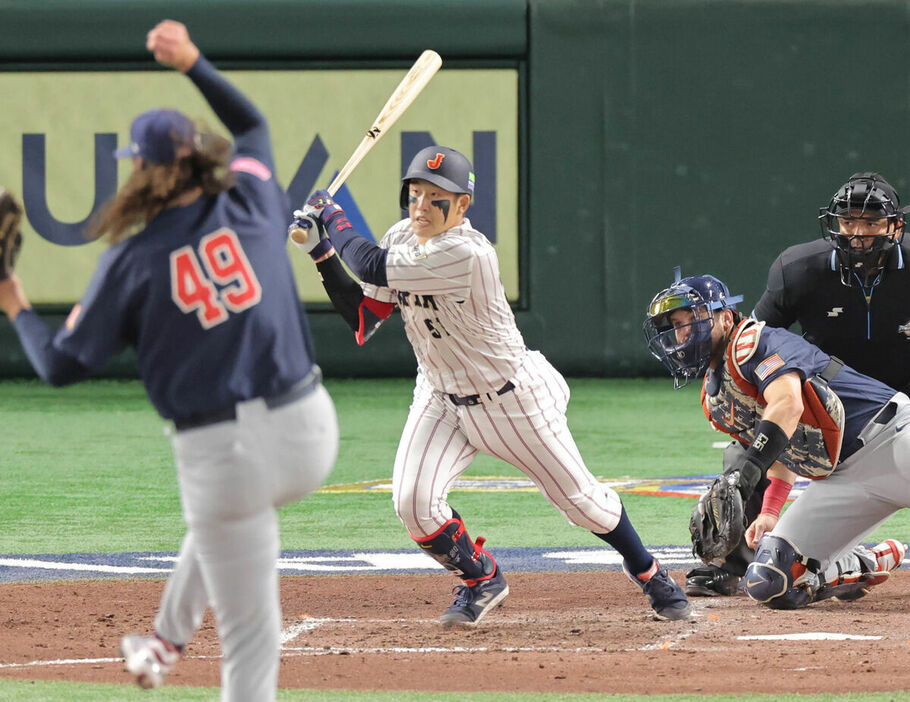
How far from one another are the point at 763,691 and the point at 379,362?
1056 cm

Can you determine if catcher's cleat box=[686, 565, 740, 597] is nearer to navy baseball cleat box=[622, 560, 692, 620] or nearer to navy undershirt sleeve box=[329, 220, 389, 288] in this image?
navy baseball cleat box=[622, 560, 692, 620]

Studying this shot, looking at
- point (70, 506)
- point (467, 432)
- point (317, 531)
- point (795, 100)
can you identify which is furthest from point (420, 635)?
point (795, 100)

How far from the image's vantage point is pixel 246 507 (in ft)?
11.0

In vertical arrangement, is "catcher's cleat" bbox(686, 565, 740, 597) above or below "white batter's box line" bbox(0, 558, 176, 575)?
above

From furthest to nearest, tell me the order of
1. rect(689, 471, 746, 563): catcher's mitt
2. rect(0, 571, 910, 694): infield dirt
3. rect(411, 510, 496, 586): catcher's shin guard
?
rect(689, 471, 746, 563): catcher's mitt → rect(411, 510, 496, 586): catcher's shin guard → rect(0, 571, 910, 694): infield dirt

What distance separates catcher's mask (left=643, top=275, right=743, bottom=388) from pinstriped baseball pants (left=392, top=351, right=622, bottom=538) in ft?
1.44

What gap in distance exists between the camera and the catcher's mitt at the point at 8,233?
3602 mm

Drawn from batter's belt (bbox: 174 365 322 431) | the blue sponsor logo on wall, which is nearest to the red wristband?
batter's belt (bbox: 174 365 322 431)

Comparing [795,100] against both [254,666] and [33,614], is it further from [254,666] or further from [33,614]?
[254,666]

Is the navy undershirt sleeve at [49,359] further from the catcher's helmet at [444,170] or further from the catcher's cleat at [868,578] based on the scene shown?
the catcher's cleat at [868,578]

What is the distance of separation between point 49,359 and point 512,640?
2.36 metres

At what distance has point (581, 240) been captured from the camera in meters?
14.6

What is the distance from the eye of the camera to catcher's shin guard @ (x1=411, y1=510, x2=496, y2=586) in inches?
214

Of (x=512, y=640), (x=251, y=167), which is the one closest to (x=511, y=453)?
(x=512, y=640)
